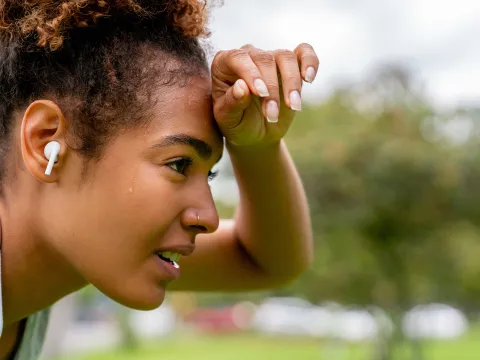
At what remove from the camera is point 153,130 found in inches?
74.4

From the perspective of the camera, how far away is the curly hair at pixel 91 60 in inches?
74.9

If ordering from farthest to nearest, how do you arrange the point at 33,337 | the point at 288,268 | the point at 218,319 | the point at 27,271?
1. the point at 218,319
2. the point at 288,268
3. the point at 33,337
4. the point at 27,271

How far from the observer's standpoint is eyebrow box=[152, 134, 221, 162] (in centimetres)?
188

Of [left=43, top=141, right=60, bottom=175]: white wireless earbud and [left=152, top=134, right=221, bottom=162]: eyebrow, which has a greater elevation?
[left=152, top=134, right=221, bottom=162]: eyebrow

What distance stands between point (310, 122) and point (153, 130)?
14685 mm

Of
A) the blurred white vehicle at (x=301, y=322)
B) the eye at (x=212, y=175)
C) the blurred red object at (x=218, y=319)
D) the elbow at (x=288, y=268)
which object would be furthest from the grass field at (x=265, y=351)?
the eye at (x=212, y=175)

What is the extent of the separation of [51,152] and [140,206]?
242 mm

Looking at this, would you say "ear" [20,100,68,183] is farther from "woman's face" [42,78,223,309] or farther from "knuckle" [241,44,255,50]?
"knuckle" [241,44,255,50]

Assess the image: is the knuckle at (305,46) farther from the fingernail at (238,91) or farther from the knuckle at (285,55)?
the fingernail at (238,91)

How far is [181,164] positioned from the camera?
1922 millimetres

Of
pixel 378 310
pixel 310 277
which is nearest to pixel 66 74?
pixel 310 277

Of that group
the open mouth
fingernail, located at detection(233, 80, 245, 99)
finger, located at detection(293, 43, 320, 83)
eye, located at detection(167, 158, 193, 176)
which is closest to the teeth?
the open mouth

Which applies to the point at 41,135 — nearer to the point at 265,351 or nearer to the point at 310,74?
the point at 310,74

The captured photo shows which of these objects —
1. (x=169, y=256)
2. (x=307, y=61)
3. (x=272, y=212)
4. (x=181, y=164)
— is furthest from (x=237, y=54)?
(x=272, y=212)
